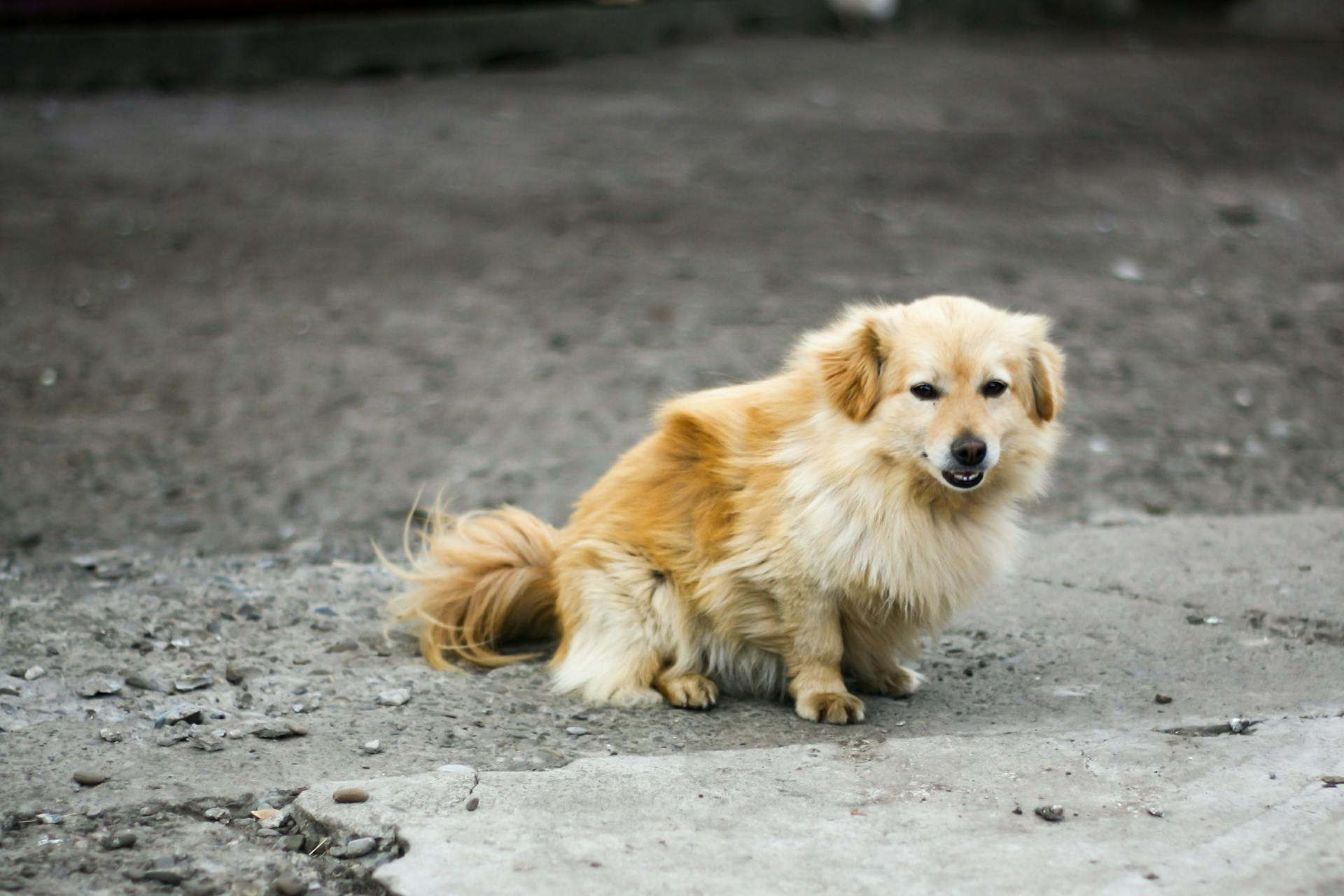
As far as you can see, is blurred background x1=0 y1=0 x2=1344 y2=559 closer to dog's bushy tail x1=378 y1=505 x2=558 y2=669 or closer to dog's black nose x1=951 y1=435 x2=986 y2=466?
dog's bushy tail x1=378 y1=505 x2=558 y2=669

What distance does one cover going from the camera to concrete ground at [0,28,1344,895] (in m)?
3.02

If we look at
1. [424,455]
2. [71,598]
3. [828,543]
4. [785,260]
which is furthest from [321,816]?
[785,260]

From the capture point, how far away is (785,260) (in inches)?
347

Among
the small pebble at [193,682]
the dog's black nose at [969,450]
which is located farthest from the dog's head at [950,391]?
the small pebble at [193,682]

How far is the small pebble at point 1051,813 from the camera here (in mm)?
3020

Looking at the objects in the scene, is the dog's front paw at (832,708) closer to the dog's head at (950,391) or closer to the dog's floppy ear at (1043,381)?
the dog's head at (950,391)

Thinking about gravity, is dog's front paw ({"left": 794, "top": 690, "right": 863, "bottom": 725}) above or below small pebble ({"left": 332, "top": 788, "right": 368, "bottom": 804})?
below

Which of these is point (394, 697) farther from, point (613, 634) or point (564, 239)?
point (564, 239)

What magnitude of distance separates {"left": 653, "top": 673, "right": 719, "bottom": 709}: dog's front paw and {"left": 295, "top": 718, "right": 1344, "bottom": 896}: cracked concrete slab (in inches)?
17.7

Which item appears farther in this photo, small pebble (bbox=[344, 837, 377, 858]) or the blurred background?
the blurred background

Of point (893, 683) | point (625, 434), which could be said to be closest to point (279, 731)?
point (893, 683)

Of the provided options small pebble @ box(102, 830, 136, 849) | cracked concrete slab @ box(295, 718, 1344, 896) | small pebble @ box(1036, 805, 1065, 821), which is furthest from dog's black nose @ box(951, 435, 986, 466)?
small pebble @ box(102, 830, 136, 849)

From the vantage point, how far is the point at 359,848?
293 centimetres

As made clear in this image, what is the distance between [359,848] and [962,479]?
174cm
